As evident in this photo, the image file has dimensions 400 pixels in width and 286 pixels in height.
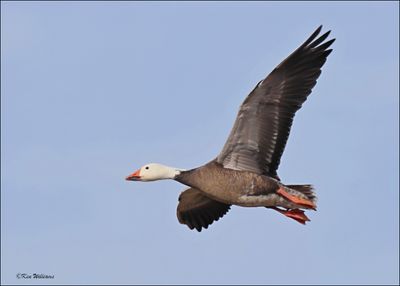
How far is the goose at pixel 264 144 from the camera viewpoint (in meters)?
20.5

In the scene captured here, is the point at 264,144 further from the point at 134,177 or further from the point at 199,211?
the point at 199,211

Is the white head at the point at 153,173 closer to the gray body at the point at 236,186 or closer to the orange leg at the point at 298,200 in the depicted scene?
the gray body at the point at 236,186

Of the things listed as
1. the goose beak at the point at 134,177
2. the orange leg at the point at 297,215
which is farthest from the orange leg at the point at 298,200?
the goose beak at the point at 134,177

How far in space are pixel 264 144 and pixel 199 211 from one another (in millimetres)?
2839

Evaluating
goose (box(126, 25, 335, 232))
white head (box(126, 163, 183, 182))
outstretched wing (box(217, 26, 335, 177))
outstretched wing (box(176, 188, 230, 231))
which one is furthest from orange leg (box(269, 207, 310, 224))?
outstretched wing (box(176, 188, 230, 231))

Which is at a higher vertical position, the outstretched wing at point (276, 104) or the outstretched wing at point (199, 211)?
the outstretched wing at point (276, 104)

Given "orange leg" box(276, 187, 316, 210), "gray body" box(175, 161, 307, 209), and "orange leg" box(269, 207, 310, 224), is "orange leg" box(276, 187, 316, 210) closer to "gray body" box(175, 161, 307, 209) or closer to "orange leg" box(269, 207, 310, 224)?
"gray body" box(175, 161, 307, 209)

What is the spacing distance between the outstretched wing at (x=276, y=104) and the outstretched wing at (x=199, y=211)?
2.47 m

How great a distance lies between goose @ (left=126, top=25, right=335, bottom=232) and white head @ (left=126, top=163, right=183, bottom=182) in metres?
0.04

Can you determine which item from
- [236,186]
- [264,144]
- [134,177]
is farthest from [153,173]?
[264,144]

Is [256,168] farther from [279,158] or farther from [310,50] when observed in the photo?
[310,50]

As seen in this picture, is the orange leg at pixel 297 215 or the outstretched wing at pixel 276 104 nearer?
the outstretched wing at pixel 276 104

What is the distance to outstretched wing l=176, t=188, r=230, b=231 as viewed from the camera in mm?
23078

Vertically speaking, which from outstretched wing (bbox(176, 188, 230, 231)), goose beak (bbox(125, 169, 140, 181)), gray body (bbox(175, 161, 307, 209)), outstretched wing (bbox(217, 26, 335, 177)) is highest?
outstretched wing (bbox(217, 26, 335, 177))
